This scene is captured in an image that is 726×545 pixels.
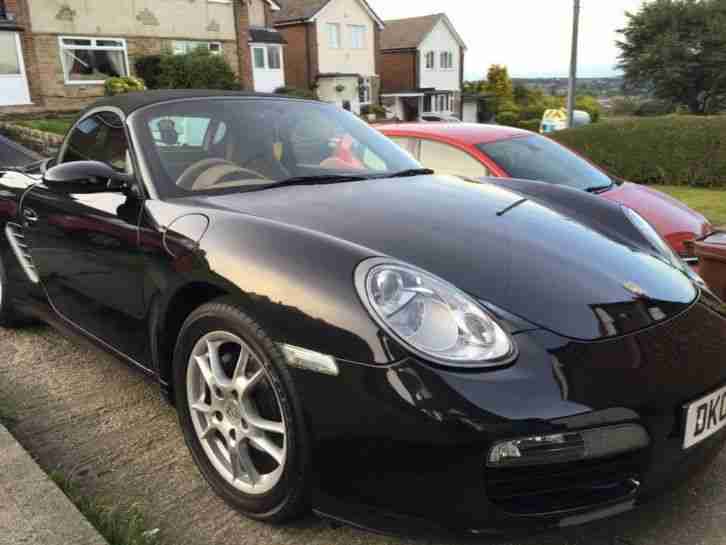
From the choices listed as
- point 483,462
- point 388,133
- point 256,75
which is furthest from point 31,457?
point 256,75

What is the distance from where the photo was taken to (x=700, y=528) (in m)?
2.08

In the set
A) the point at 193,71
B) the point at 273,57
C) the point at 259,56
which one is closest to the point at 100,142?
the point at 193,71

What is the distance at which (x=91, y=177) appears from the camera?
2650 millimetres

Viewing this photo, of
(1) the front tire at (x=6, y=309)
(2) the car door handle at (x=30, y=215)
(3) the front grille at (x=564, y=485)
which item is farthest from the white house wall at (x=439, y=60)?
(3) the front grille at (x=564, y=485)

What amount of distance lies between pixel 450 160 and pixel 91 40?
2211 cm

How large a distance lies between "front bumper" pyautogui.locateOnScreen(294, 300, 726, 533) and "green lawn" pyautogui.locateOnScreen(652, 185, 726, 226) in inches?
271

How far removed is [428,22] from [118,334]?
47.2m

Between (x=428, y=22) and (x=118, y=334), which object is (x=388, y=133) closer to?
(x=118, y=334)

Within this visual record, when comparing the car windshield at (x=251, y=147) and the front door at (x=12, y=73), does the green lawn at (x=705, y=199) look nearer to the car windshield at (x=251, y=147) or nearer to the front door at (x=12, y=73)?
the car windshield at (x=251, y=147)

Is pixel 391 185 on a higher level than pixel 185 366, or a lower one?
higher

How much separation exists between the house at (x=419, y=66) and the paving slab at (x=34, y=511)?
4283 centimetres

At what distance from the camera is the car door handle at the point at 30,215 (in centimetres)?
322

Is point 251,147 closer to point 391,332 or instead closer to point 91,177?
point 91,177

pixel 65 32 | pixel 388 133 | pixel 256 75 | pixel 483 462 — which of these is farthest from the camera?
pixel 256 75
